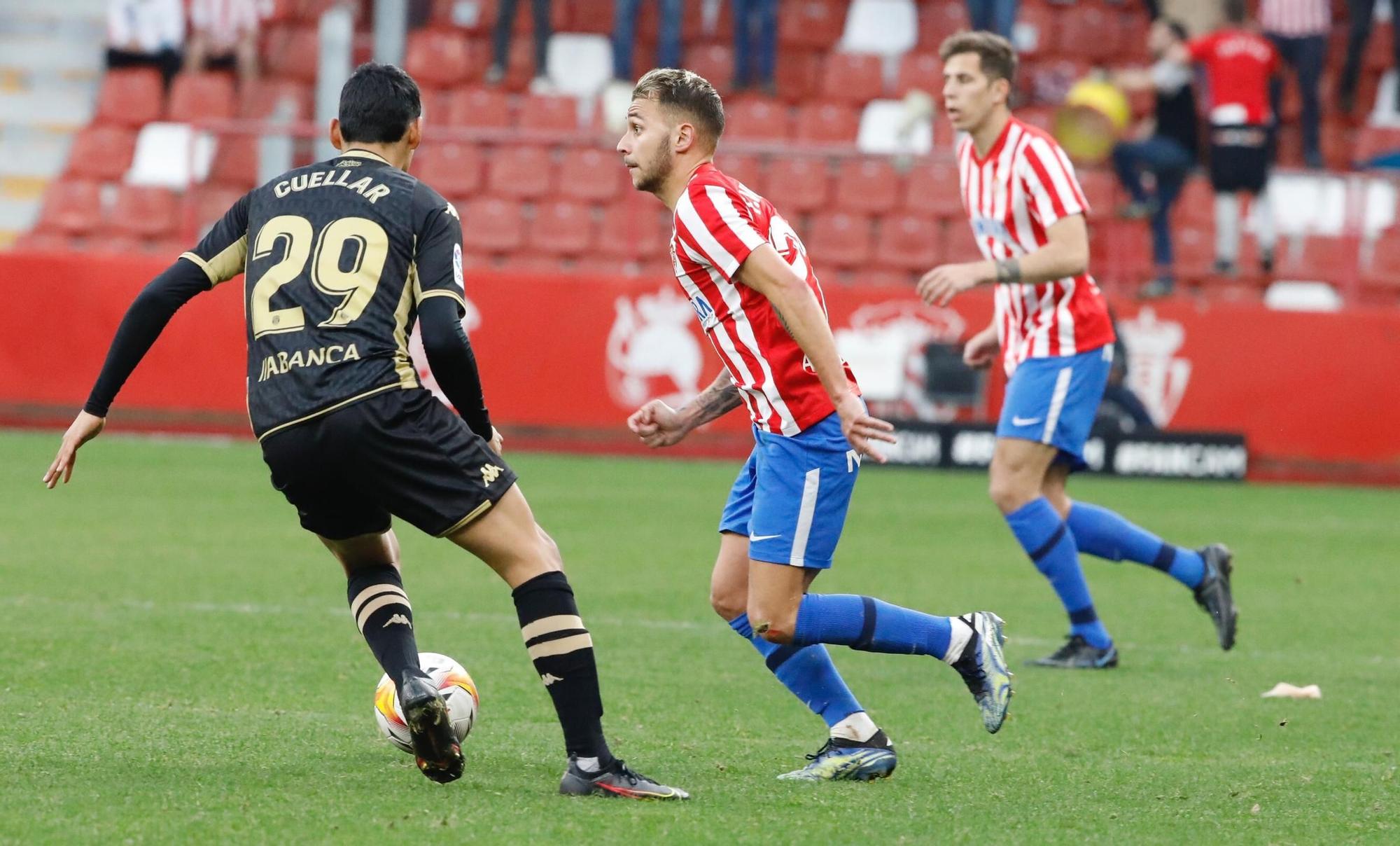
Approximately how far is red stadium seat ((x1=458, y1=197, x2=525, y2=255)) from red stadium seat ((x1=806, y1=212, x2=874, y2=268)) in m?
2.45

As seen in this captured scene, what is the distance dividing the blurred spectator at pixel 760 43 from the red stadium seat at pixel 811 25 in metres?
0.86

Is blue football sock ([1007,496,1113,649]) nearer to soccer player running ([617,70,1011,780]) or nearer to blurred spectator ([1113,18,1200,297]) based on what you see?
soccer player running ([617,70,1011,780])

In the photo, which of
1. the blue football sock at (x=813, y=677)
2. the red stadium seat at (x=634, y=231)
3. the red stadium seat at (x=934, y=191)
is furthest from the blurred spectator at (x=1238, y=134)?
the blue football sock at (x=813, y=677)

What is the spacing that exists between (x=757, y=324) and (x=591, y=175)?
11313mm

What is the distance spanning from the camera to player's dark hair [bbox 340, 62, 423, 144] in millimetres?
4598

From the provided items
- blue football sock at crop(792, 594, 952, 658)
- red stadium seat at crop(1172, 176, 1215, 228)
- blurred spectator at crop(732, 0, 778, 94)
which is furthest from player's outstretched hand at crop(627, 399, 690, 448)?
blurred spectator at crop(732, 0, 778, 94)

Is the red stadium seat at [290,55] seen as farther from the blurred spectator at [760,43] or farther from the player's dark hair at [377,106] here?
the player's dark hair at [377,106]

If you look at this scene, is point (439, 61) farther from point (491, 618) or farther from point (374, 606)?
point (374, 606)

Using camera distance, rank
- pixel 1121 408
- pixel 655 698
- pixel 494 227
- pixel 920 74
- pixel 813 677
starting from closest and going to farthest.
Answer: pixel 813 677 → pixel 655 698 → pixel 1121 408 → pixel 494 227 → pixel 920 74

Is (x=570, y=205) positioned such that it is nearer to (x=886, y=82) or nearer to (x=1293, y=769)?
(x=886, y=82)

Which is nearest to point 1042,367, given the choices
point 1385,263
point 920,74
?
point 1385,263

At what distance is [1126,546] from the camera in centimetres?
745

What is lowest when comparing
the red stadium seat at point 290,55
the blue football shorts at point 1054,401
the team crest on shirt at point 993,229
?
the blue football shorts at point 1054,401

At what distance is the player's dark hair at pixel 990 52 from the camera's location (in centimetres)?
735
